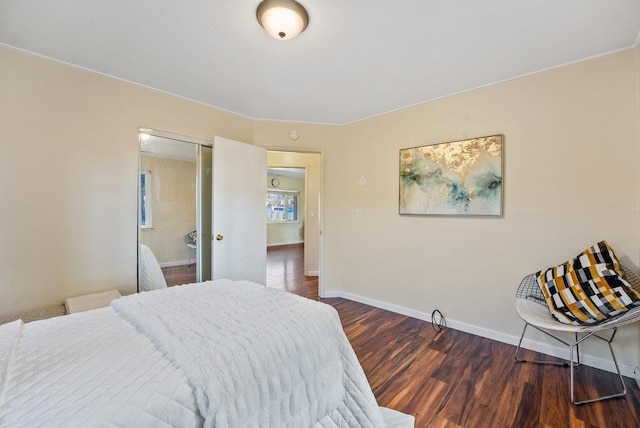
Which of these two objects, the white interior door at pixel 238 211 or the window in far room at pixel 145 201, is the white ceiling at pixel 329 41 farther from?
the window in far room at pixel 145 201

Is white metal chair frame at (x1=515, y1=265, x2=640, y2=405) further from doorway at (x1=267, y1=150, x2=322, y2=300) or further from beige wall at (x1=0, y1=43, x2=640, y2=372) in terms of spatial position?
doorway at (x1=267, y1=150, x2=322, y2=300)

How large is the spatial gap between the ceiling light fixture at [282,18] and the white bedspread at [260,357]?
5.27ft

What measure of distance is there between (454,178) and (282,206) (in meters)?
6.73

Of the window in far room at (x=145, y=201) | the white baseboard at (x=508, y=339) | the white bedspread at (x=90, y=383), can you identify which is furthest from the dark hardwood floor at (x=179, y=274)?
the white baseboard at (x=508, y=339)

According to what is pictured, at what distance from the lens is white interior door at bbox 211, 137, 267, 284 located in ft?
9.66

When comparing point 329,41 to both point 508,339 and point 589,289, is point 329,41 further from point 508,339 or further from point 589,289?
point 508,339

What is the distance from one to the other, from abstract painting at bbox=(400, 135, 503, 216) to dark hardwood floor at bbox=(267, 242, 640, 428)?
1225mm

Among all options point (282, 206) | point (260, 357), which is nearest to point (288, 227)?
point (282, 206)

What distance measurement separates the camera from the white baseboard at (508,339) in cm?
204

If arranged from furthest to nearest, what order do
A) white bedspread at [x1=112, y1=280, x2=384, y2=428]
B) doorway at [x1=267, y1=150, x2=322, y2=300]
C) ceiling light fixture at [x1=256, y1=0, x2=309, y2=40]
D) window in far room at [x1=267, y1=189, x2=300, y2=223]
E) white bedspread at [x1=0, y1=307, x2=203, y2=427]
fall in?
window in far room at [x1=267, y1=189, x2=300, y2=223]
doorway at [x1=267, y1=150, x2=322, y2=300]
ceiling light fixture at [x1=256, y1=0, x2=309, y2=40]
white bedspread at [x1=112, y1=280, x2=384, y2=428]
white bedspread at [x1=0, y1=307, x2=203, y2=427]

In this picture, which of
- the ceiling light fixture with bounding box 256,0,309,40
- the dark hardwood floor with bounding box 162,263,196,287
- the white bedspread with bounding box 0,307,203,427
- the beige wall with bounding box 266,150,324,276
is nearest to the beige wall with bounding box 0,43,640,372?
the dark hardwood floor with bounding box 162,263,196,287

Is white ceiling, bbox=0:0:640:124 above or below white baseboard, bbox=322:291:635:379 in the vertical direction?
above

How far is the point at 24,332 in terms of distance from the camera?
1179 millimetres

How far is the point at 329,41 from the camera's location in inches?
74.9
